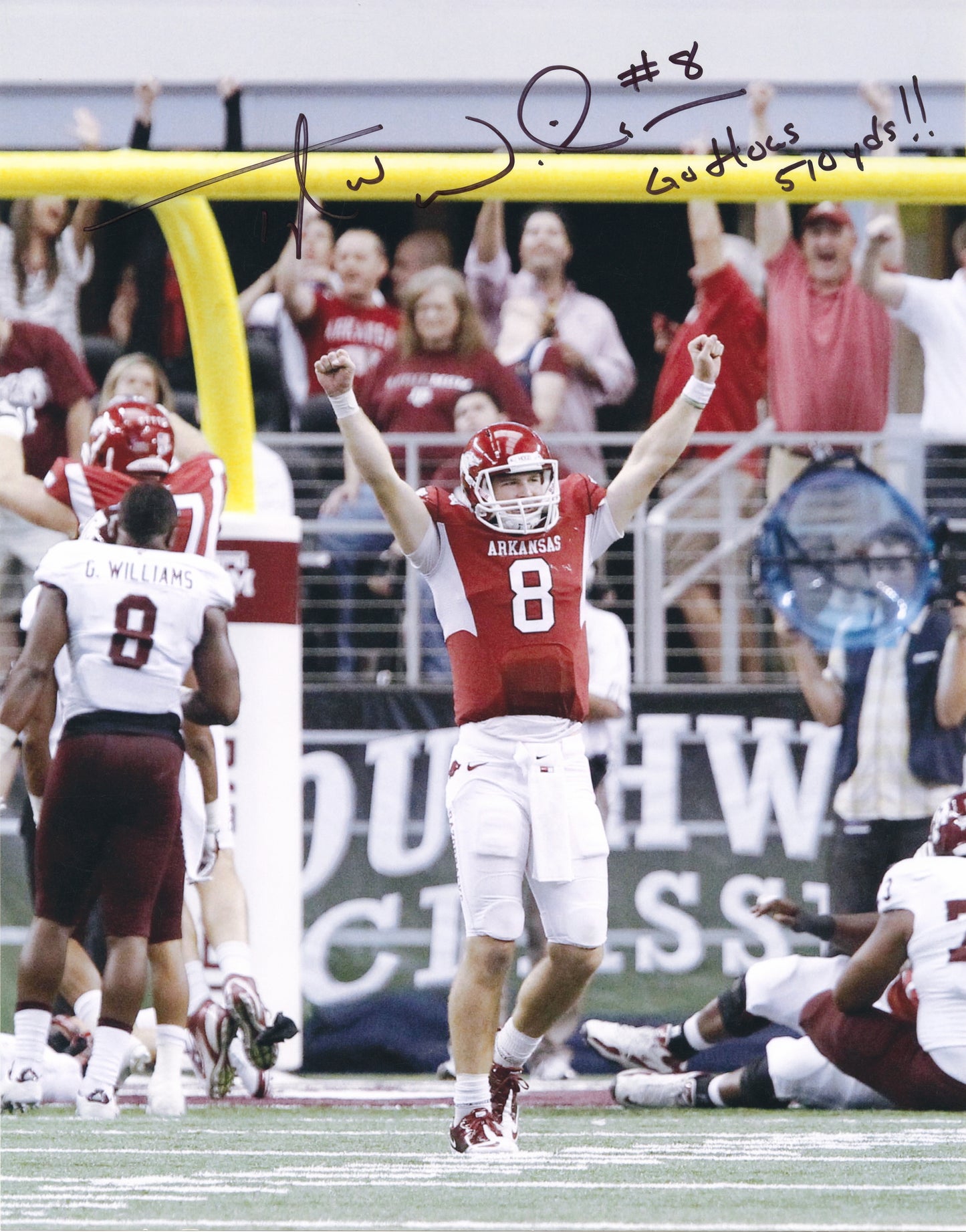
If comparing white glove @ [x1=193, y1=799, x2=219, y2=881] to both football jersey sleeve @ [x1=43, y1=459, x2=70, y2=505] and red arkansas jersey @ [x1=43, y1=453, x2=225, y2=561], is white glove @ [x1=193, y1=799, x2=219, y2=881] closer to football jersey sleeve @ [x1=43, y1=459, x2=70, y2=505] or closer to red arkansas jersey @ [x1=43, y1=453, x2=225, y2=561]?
red arkansas jersey @ [x1=43, y1=453, x2=225, y2=561]

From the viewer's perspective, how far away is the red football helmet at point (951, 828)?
5.93 meters

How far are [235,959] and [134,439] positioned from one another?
154 centimetres

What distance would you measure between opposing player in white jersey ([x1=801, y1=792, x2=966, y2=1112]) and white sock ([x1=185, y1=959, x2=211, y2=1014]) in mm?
1747

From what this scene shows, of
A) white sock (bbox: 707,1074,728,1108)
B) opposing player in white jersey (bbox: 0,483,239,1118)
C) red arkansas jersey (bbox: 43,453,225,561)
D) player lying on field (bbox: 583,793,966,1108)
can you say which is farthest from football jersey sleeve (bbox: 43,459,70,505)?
white sock (bbox: 707,1074,728,1108)

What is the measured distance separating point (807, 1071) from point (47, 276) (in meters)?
4.66

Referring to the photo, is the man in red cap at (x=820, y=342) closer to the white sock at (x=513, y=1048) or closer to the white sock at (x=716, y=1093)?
the white sock at (x=716, y=1093)

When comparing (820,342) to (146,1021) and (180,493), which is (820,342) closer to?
(180,493)

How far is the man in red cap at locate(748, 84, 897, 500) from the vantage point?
27.3ft

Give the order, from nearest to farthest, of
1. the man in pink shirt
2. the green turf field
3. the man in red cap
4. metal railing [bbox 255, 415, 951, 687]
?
the green turf field < metal railing [bbox 255, 415, 951, 687] < the man in red cap < the man in pink shirt

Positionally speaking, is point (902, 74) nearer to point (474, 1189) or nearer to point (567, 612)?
point (567, 612)

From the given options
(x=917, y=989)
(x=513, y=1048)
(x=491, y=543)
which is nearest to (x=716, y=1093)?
(x=917, y=989)

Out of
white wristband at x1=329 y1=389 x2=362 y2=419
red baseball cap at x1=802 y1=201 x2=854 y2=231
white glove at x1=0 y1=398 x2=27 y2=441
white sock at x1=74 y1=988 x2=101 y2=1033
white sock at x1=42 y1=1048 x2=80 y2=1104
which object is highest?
red baseball cap at x1=802 y1=201 x2=854 y2=231

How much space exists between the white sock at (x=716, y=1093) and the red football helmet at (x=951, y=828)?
927 mm
